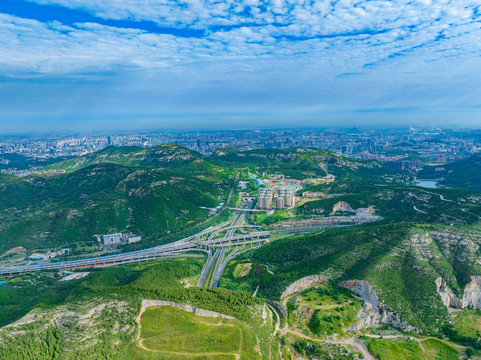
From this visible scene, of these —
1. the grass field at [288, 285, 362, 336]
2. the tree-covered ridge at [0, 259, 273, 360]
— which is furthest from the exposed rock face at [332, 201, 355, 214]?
the tree-covered ridge at [0, 259, 273, 360]

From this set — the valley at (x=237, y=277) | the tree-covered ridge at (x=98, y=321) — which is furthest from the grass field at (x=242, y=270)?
the tree-covered ridge at (x=98, y=321)

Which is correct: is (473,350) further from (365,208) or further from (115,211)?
(115,211)

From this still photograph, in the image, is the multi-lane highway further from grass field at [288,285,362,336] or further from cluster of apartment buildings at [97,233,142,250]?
grass field at [288,285,362,336]

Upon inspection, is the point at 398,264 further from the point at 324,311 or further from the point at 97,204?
the point at 97,204

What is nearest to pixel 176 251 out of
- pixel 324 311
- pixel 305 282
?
pixel 305 282

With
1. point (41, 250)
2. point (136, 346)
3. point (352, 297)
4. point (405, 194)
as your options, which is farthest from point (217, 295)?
point (405, 194)

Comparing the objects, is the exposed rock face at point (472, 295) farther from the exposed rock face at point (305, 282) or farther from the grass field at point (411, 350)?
the exposed rock face at point (305, 282)
